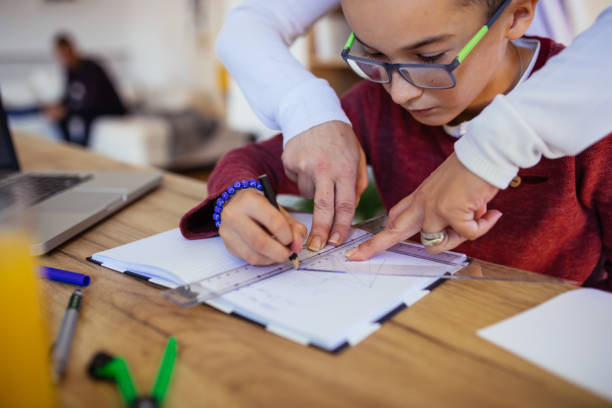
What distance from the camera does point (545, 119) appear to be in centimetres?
50

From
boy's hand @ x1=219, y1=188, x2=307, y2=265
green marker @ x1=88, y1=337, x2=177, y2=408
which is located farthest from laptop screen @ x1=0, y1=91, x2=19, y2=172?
green marker @ x1=88, y1=337, x2=177, y2=408

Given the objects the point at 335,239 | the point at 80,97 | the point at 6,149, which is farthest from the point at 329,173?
the point at 80,97

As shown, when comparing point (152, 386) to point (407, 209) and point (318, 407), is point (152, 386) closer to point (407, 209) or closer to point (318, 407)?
point (318, 407)

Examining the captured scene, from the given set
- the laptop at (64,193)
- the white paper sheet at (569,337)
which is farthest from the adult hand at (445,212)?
the laptop at (64,193)

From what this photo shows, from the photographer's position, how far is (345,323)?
464 millimetres

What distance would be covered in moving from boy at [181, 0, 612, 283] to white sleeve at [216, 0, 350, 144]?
0.27 ft

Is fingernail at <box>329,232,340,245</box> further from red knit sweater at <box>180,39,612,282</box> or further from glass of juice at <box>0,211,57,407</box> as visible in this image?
glass of juice at <box>0,211,57,407</box>

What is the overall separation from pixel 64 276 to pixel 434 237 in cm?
47

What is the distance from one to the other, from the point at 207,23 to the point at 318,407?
5880mm

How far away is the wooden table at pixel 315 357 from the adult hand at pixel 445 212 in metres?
0.07

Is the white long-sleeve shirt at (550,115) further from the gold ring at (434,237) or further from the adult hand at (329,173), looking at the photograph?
the adult hand at (329,173)

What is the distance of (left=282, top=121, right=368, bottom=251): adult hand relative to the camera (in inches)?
27.4

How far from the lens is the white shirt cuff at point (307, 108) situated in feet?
2.53

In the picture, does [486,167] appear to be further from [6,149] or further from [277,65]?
[6,149]
